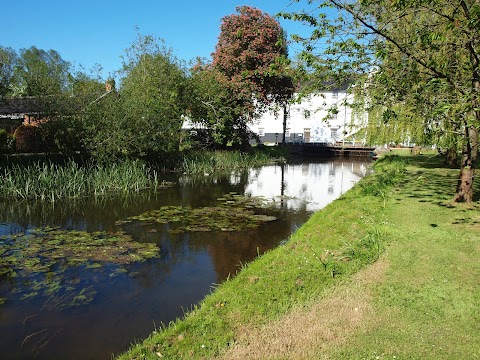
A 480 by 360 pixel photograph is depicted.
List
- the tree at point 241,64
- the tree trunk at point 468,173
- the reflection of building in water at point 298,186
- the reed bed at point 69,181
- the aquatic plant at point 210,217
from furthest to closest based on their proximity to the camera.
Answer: the tree at point 241,64
the reflection of building in water at point 298,186
the reed bed at point 69,181
the aquatic plant at point 210,217
the tree trunk at point 468,173

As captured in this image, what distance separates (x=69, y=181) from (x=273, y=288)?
37.4ft

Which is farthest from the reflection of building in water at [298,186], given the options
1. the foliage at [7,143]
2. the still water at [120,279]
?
the foliage at [7,143]

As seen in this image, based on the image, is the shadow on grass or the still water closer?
the still water

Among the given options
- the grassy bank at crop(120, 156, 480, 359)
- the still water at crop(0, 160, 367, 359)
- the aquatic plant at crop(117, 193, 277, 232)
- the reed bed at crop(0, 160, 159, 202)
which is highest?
the reed bed at crop(0, 160, 159, 202)

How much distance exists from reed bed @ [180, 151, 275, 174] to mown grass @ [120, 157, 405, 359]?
15156 mm

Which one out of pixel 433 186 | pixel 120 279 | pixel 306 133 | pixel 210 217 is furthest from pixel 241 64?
pixel 306 133

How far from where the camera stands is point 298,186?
1967 cm

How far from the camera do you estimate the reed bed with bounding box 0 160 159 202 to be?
14.3 metres

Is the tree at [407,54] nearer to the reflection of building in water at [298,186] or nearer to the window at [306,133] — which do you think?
the reflection of building in water at [298,186]

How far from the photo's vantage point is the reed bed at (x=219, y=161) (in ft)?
77.5

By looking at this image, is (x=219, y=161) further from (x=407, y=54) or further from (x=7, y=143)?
(x=407, y=54)

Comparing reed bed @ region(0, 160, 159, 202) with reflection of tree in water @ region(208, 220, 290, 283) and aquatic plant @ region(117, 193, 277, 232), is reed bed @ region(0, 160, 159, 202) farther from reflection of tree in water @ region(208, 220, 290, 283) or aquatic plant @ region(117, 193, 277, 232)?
reflection of tree in water @ region(208, 220, 290, 283)

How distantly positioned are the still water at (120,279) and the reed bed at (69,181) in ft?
2.44

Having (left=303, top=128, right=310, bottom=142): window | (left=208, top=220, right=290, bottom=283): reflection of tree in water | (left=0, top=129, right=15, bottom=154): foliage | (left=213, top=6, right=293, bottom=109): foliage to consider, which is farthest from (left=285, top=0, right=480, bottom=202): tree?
(left=303, top=128, right=310, bottom=142): window
